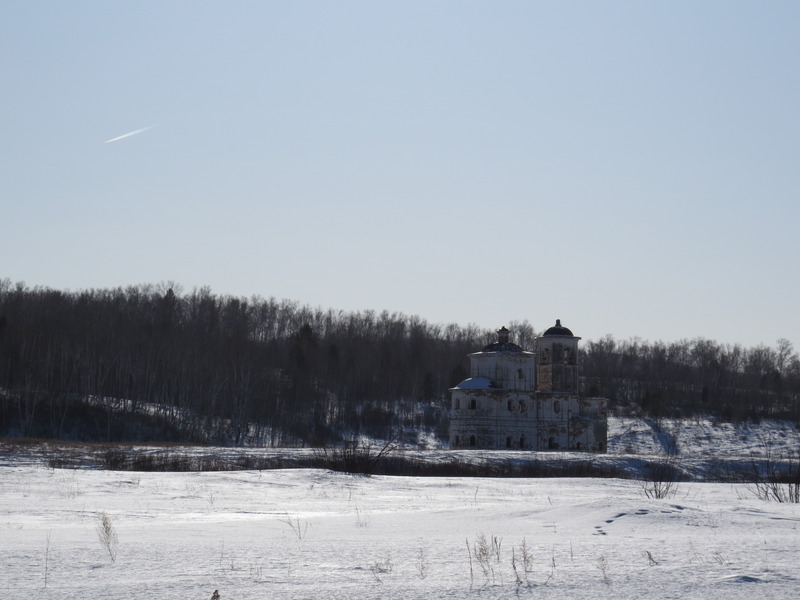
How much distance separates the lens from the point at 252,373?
2849 inches

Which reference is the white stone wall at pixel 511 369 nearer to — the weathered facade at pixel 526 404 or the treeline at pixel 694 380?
the weathered facade at pixel 526 404

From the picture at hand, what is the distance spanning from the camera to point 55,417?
5719cm

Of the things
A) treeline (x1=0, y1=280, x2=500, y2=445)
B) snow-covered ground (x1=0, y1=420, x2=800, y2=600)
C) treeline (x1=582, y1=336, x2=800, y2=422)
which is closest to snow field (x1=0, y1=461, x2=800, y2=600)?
snow-covered ground (x1=0, y1=420, x2=800, y2=600)

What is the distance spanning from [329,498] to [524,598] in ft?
32.3

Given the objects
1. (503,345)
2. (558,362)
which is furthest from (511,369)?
(558,362)

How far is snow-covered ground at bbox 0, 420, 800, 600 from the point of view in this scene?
6180 millimetres

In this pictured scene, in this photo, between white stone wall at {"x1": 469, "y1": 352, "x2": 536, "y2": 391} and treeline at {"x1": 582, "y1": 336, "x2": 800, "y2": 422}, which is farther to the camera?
treeline at {"x1": 582, "y1": 336, "x2": 800, "y2": 422}

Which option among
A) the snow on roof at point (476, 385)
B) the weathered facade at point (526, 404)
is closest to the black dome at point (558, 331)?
the weathered facade at point (526, 404)

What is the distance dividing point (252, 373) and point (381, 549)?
6571cm

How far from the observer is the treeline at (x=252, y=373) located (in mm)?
60906

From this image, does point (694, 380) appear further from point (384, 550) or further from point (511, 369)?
point (384, 550)

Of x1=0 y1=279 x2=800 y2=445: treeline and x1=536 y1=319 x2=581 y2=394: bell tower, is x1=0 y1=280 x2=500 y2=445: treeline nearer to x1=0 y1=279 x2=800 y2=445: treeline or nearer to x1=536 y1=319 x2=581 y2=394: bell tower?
x1=0 y1=279 x2=800 y2=445: treeline

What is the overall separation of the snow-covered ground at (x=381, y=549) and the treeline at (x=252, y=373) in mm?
47427

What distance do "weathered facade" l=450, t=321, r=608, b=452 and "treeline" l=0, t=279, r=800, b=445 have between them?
1456cm
